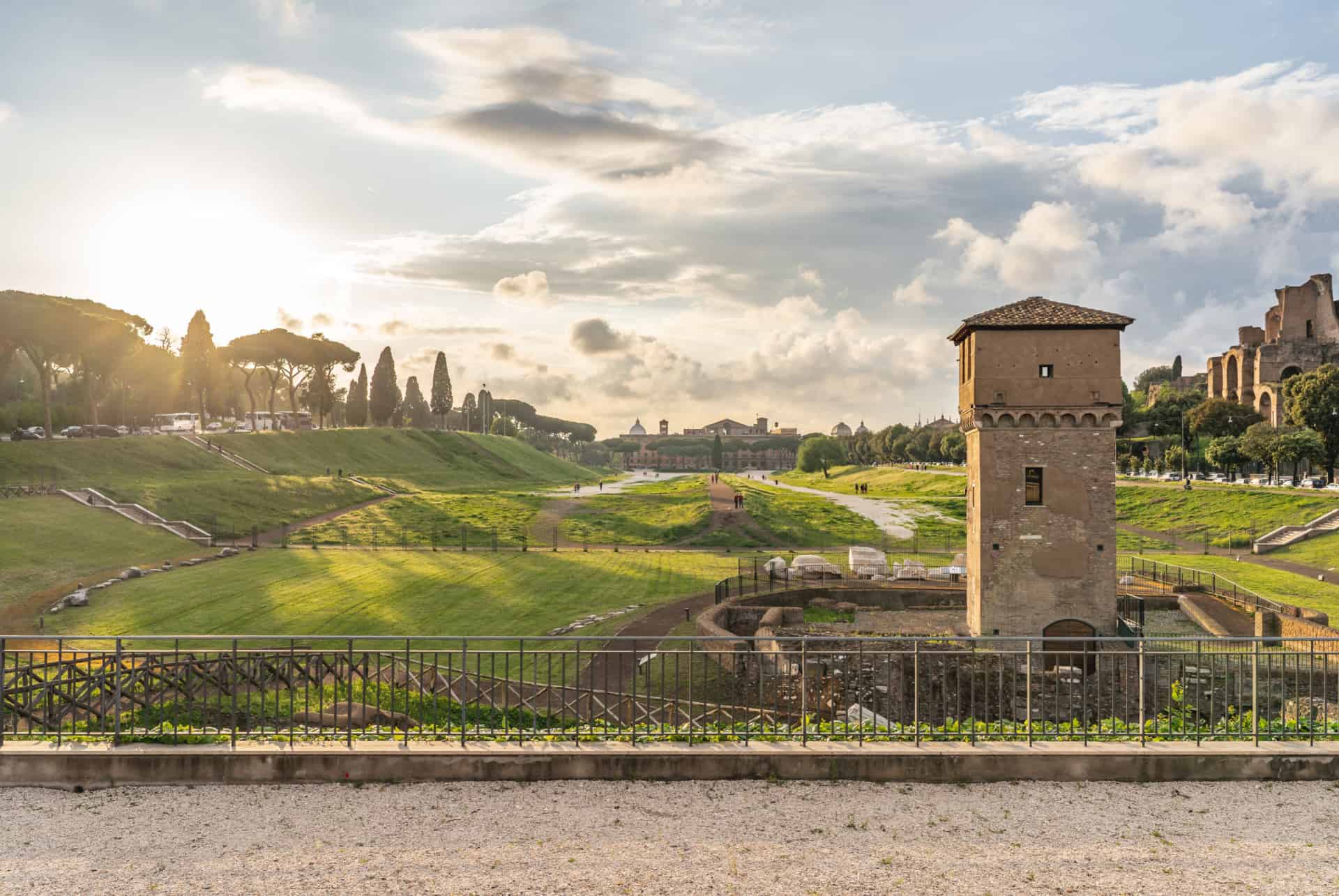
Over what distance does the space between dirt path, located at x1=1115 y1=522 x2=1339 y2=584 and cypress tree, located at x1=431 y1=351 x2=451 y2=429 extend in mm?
100670

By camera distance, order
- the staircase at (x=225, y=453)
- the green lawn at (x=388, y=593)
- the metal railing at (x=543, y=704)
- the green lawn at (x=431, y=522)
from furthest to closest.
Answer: the staircase at (x=225, y=453), the green lawn at (x=431, y=522), the green lawn at (x=388, y=593), the metal railing at (x=543, y=704)

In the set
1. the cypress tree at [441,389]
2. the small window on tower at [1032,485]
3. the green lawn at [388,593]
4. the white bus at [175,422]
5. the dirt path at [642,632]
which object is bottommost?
the dirt path at [642,632]

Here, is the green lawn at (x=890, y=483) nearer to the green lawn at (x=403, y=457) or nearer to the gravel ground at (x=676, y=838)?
the green lawn at (x=403, y=457)

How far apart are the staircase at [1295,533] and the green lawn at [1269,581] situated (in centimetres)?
399

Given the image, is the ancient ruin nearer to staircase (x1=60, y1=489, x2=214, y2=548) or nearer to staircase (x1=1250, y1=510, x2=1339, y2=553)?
staircase (x1=1250, y1=510, x2=1339, y2=553)

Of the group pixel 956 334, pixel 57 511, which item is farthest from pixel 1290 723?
pixel 57 511

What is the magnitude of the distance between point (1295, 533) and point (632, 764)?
199 ft

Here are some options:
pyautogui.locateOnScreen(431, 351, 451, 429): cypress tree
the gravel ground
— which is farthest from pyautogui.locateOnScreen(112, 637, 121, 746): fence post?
pyautogui.locateOnScreen(431, 351, 451, 429): cypress tree

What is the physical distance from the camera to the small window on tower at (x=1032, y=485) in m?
26.6

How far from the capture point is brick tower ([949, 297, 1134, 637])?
26.2 m

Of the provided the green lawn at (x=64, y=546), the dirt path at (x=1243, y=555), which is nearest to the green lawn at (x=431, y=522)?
the green lawn at (x=64, y=546)

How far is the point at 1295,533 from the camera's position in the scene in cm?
5281

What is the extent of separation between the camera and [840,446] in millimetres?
134750

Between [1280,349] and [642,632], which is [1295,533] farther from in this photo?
[1280,349]
